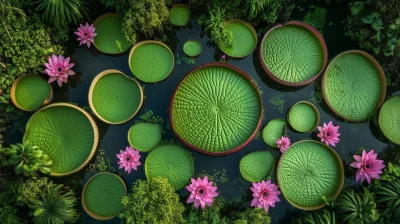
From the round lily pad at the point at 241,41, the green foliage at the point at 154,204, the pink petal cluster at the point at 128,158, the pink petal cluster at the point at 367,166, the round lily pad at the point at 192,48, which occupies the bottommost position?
the green foliage at the point at 154,204

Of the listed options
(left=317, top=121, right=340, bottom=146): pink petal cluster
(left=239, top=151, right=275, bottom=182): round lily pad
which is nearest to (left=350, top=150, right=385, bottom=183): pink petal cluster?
(left=317, top=121, right=340, bottom=146): pink petal cluster

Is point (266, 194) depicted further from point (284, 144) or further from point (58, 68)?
point (58, 68)

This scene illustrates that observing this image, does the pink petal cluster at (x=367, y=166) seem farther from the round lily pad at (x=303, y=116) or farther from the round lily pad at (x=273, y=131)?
the round lily pad at (x=273, y=131)

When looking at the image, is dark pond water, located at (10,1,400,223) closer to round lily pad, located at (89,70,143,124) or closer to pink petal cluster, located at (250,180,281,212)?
round lily pad, located at (89,70,143,124)

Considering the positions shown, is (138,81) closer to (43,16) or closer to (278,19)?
(43,16)

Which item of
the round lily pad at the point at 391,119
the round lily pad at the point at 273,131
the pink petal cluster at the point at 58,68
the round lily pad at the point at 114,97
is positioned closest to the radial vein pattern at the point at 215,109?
the round lily pad at the point at 273,131

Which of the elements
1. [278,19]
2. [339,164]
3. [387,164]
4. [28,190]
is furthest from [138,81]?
[387,164]

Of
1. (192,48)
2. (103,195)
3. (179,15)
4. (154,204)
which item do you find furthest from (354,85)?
(103,195)
